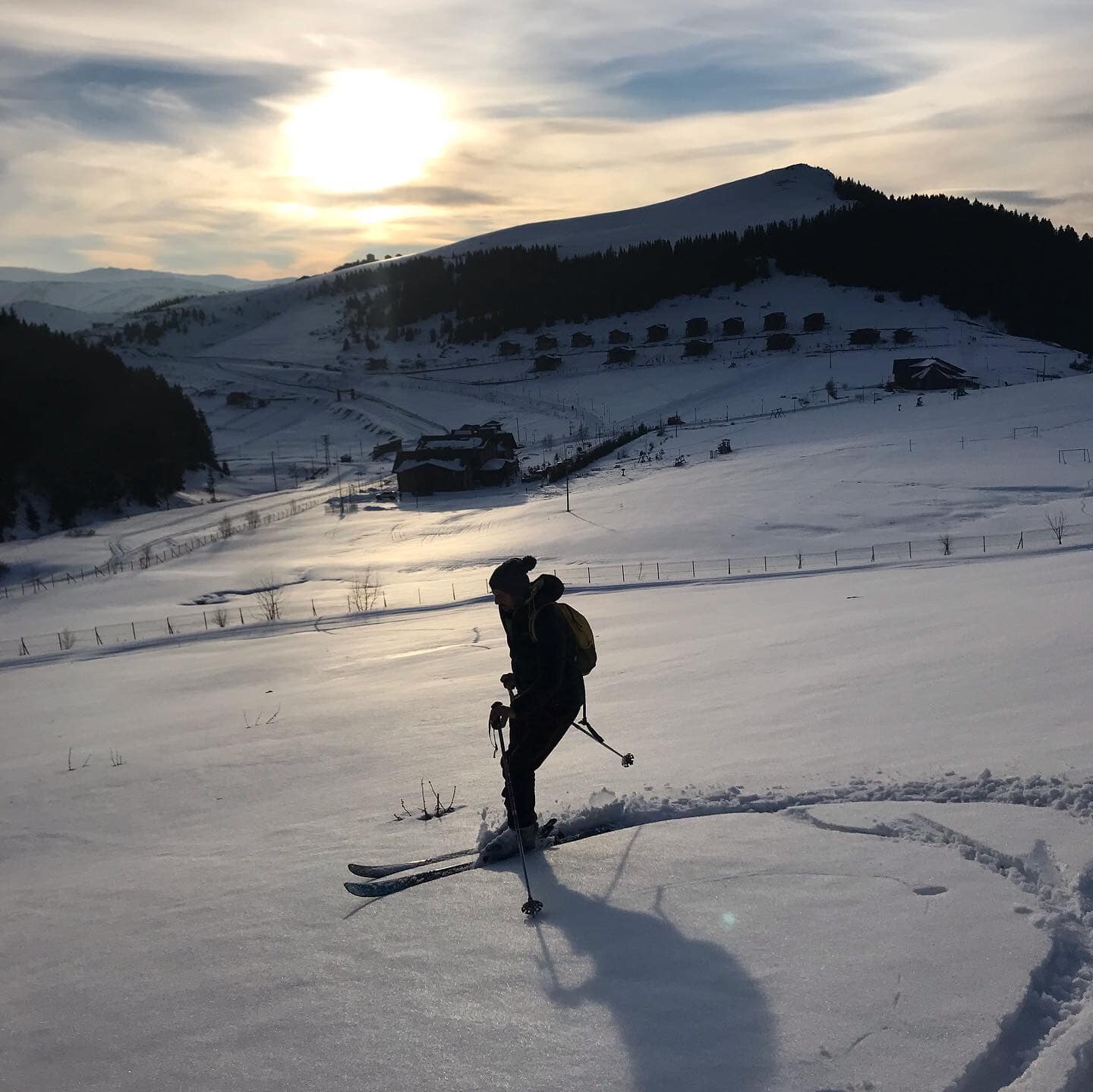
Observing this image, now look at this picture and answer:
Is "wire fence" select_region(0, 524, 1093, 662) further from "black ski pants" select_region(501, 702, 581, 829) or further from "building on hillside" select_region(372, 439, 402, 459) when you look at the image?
"building on hillside" select_region(372, 439, 402, 459)

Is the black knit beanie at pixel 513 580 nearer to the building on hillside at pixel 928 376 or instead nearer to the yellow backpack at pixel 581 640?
the yellow backpack at pixel 581 640

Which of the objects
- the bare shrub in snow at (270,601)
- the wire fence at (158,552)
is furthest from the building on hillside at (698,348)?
the bare shrub in snow at (270,601)

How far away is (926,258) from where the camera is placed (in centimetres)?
8244

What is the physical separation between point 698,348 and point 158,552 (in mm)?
51528

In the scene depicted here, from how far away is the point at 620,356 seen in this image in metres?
78.8

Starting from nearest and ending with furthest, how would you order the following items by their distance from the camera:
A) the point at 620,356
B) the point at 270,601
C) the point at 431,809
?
the point at 431,809
the point at 270,601
the point at 620,356

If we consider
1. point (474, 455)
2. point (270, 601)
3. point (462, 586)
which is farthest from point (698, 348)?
point (270, 601)

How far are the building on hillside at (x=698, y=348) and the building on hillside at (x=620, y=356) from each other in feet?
16.4

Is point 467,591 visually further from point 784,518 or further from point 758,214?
point 758,214

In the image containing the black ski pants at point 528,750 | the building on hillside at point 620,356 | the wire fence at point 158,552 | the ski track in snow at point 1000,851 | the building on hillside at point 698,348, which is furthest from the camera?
the building on hillside at point 620,356

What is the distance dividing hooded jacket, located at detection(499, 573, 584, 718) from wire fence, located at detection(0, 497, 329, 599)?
1187 inches

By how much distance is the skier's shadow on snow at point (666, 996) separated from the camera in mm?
2600

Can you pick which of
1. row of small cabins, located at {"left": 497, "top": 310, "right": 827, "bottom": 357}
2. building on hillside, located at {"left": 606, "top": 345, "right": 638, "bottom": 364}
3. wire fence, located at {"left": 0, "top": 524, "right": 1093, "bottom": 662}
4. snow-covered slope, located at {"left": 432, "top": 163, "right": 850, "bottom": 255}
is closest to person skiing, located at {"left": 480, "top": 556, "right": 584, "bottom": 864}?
wire fence, located at {"left": 0, "top": 524, "right": 1093, "bottom": 662}

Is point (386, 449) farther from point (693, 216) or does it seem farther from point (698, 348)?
point (693, 216)
